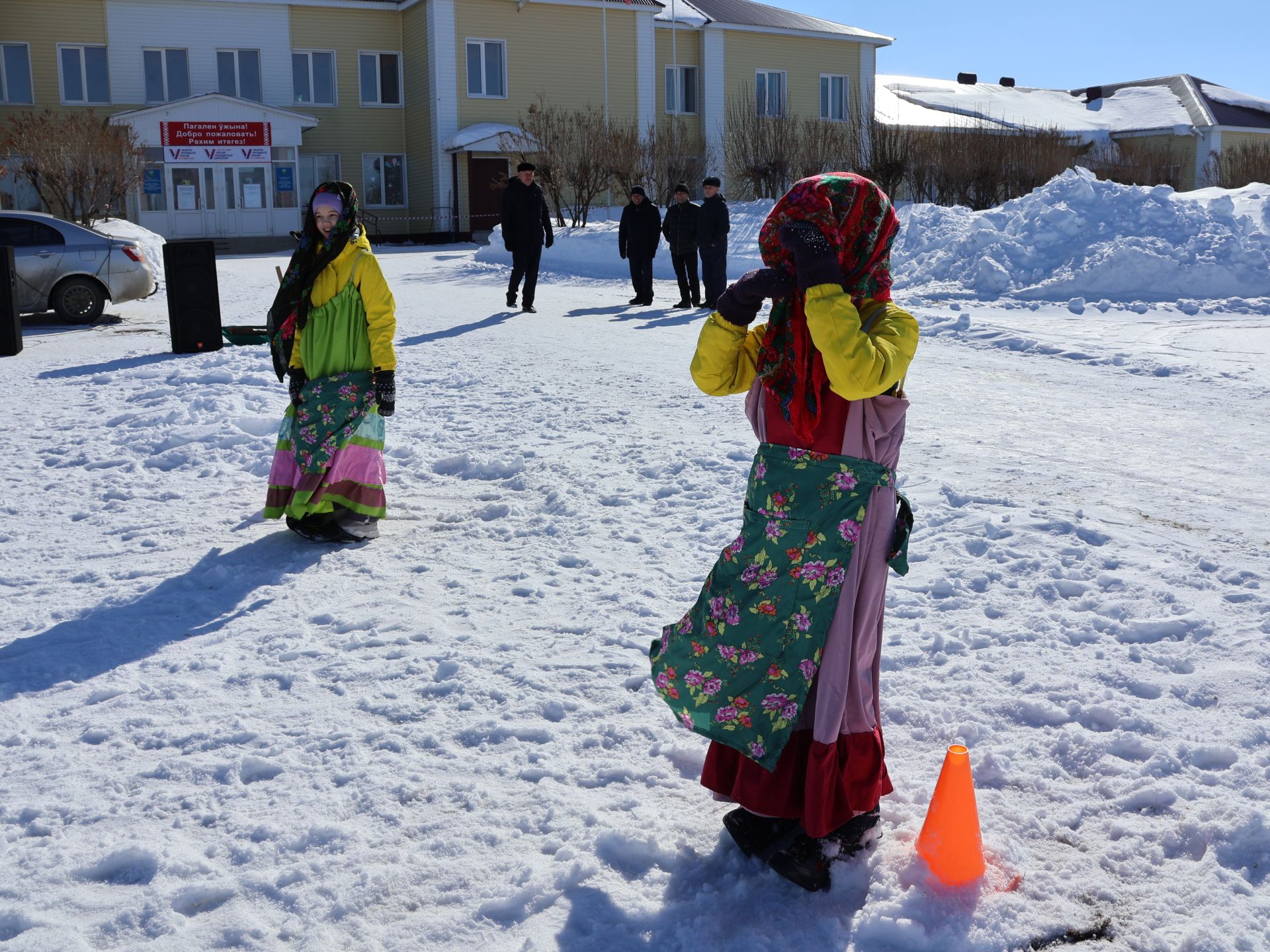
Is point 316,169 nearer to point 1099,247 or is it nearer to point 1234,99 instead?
point 1099,247

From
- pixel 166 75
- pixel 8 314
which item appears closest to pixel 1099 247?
pixel 8 314

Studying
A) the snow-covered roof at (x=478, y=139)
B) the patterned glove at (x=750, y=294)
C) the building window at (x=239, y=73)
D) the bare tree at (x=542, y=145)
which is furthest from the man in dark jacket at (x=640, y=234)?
the building window at (x=239, y=73)

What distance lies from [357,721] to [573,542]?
6.61 feet

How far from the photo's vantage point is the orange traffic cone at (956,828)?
8.90ft

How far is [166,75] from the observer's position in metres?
33.9

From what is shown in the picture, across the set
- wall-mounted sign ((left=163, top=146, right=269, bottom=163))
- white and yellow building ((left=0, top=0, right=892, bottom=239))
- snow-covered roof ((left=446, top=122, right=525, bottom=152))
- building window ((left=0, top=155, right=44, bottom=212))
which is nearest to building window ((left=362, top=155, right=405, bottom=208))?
white and yellow building ((left=0, top=0, right=892, bottom=239))

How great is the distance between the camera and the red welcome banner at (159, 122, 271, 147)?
32.6 metres

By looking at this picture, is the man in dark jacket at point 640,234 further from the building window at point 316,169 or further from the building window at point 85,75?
the building window at point 85,75

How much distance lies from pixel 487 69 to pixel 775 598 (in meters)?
35.3

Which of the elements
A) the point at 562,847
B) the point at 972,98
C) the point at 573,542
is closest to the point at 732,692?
the point at 562,847

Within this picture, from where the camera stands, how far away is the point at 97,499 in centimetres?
649

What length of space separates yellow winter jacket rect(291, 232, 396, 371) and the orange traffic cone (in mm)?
3353

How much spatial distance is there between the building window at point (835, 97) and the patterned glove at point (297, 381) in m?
38.4

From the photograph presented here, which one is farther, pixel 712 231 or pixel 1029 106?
pixel 1029 106
